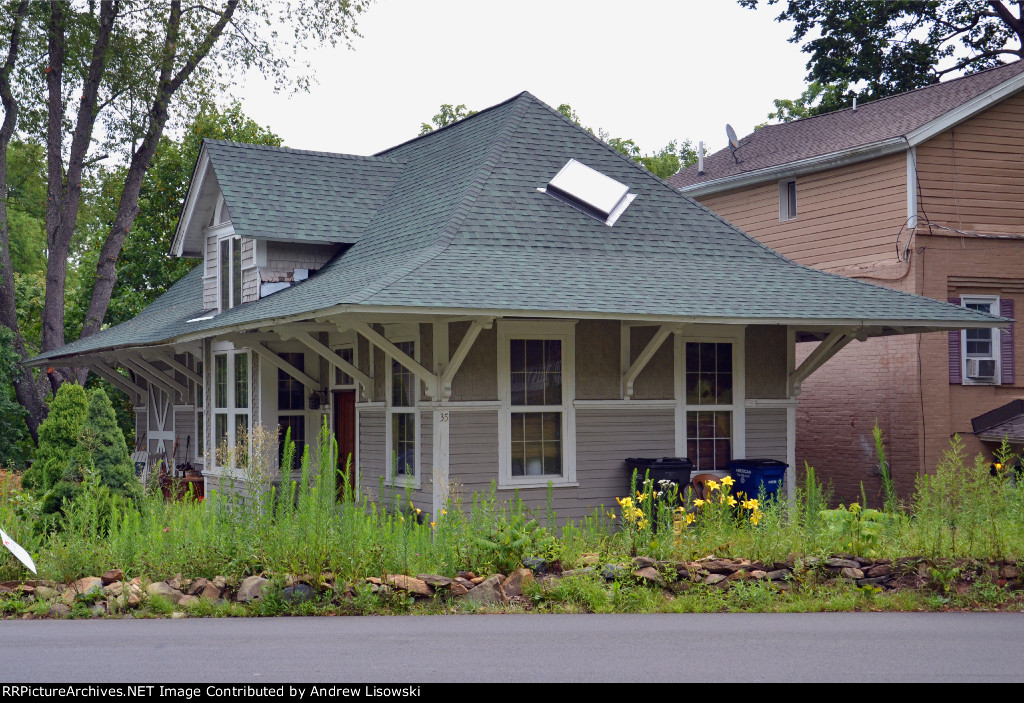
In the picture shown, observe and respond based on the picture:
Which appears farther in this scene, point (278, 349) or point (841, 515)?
point (278, 349)

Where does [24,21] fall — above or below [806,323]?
above

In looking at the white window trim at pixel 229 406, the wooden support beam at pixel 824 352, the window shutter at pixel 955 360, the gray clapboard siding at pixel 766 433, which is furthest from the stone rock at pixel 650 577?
the window shutter at pixel 955 360

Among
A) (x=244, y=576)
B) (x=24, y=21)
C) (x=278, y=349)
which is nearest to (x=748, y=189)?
(x=278, y=349)

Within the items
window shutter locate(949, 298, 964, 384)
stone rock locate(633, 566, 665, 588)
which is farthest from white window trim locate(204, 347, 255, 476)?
window shutter locate(949, 298, 964, 384)

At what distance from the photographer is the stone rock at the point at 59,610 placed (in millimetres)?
8945

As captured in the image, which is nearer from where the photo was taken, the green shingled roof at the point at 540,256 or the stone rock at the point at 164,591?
the stone rock at the point at 164,591

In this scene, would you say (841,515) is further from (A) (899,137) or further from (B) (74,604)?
(A) (899,137)

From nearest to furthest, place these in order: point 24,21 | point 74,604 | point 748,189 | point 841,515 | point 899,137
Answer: point 74,604 < point 841,515 < point 899,137 < point 748,189 < point 24,21

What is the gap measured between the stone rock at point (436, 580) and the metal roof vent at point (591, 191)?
7.39m

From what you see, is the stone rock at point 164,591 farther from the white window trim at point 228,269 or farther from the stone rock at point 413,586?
the white window trim at point 228,269

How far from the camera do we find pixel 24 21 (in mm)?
26375

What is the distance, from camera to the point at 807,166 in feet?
65.1

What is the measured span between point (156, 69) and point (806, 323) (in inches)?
772

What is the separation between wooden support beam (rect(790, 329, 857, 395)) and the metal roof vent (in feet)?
11.0
